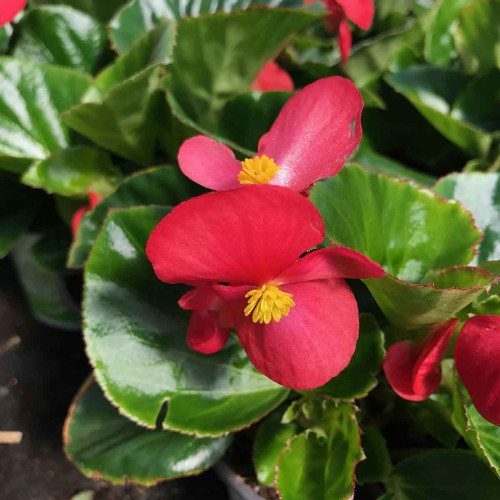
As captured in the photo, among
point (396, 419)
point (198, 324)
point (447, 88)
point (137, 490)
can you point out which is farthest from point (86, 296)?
point (447, 88)

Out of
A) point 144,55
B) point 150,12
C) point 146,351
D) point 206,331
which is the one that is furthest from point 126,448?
point 150,12

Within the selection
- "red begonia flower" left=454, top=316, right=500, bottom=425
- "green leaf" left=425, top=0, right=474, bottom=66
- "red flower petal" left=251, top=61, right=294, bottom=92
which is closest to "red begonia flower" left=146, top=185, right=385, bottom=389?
"red begonia flower" left=454, top=316, right=500, bottom=425

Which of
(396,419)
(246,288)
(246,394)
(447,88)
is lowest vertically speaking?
(396,419)

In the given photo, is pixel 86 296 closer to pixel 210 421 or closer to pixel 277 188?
pixel 210 421

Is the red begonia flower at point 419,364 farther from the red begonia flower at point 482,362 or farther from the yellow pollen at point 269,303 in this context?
the yellow pollen at point 269,303

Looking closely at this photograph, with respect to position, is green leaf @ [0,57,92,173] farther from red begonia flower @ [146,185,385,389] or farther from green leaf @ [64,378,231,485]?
red begonia flower @ [146,185,385,389]

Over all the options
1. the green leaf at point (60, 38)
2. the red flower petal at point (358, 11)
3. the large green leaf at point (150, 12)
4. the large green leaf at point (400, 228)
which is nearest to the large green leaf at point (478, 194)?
the large green leaf at point (400, 228)

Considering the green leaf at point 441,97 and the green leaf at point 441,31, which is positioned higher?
the green leaf at point 441,31
